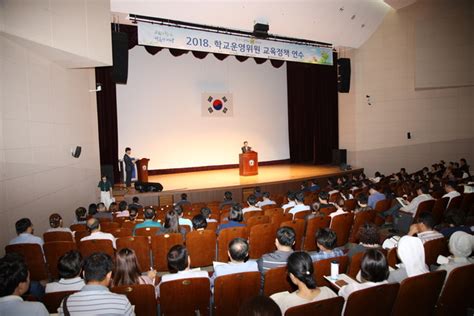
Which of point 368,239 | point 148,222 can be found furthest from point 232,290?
point 148,222

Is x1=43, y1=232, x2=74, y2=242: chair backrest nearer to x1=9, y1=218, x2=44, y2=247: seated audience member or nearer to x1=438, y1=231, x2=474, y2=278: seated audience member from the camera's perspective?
x1=9, y1=218, x2=44, y2=247: seated audience member

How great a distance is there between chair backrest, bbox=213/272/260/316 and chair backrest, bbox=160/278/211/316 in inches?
3.2

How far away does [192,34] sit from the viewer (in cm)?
959

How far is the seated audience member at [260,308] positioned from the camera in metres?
1.53

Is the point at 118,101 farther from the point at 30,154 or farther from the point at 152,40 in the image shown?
the point at 30,154

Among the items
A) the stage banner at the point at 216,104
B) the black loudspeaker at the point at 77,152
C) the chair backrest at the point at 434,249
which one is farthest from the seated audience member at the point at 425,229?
the stage banner at the point at 216,104

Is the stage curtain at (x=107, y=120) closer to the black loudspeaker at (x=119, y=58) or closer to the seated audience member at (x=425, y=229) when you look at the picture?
the black loudspeaker at (x=119, y=58)

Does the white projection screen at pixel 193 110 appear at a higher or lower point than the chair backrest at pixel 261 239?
higher

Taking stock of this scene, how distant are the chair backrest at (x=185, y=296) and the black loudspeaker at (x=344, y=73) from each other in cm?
1163

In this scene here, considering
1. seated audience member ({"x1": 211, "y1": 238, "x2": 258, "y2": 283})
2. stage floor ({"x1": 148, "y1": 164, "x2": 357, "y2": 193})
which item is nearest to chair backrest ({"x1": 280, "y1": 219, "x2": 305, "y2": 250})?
seated audience member ({"x1": 211, "y1": 238, "x2": 258, "y2": 283})

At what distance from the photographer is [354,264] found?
3041 millimetres

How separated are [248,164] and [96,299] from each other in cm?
977

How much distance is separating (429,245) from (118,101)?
11053mm

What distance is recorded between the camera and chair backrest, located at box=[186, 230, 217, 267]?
439 centimetres
